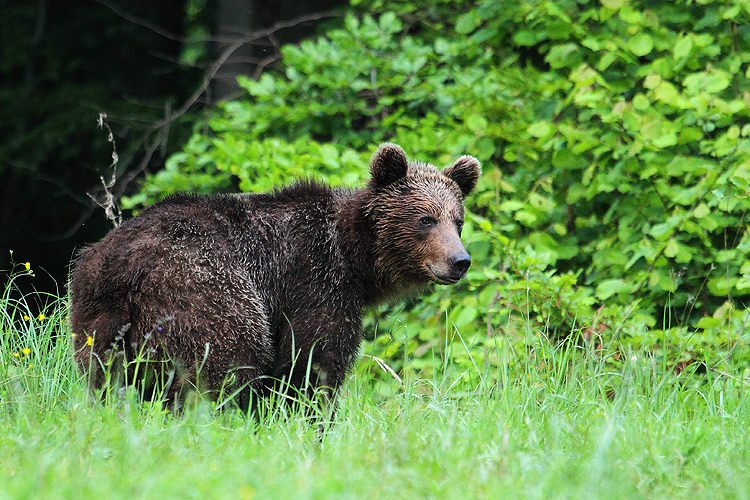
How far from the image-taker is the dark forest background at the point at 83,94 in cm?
1145

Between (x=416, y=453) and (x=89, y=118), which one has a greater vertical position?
(x=89, y=118)

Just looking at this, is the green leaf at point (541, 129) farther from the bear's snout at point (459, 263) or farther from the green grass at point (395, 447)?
the green grass at point (395, 447)

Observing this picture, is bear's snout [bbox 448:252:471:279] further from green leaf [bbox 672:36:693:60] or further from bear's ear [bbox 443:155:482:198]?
green leaf [bbox 672:36:693:60]

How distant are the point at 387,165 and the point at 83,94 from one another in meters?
7.66

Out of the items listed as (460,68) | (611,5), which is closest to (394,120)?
(460,68)

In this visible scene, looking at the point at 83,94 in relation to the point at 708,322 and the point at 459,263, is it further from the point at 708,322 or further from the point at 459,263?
the point at 708,322

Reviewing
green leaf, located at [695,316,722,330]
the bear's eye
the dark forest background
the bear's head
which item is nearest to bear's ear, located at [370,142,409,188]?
the bear's head

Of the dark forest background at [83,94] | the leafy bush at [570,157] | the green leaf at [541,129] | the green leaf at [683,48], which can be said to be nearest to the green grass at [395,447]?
the leafy bush at [570,157]

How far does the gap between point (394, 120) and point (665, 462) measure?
5859 millimetres

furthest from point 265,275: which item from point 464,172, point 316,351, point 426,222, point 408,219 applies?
point 464,172

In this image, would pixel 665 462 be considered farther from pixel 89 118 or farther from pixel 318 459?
pixel 89 118

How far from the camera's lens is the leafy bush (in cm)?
654

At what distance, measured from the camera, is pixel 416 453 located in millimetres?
3625

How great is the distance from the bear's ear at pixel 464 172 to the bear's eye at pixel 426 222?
0.61 m
